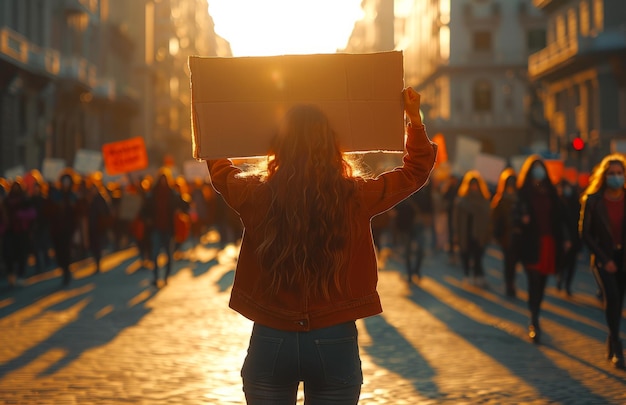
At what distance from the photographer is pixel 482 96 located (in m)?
69.8

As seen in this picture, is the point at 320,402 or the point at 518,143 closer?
the point at 320,402

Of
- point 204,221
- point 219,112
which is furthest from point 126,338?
point 204,221

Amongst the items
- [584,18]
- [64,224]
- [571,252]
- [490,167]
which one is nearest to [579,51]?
[584,18]

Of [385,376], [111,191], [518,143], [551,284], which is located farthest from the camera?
[518,143]

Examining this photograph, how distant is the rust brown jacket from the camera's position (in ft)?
12.3

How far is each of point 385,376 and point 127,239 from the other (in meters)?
21.8

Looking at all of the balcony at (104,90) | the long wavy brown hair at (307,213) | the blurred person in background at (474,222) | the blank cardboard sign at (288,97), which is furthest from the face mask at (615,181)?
the balcony at (104,90)

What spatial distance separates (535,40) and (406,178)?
67.9 metres

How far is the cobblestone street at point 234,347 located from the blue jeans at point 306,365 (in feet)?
12.2

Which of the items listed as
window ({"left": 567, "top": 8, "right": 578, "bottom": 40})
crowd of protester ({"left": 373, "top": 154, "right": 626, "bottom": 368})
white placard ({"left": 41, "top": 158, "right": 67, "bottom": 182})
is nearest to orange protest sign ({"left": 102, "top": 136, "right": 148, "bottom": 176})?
white placard ({"left": 41, "top": 158, "right": 67, "bottom": 182})

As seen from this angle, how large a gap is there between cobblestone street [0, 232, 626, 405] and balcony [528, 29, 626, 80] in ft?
89.9

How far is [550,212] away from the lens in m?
10.8

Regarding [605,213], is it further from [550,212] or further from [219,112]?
[219,112]

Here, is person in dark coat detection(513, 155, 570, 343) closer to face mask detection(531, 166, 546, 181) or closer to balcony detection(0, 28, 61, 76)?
face mask detection(531, 166, 546, 181)
